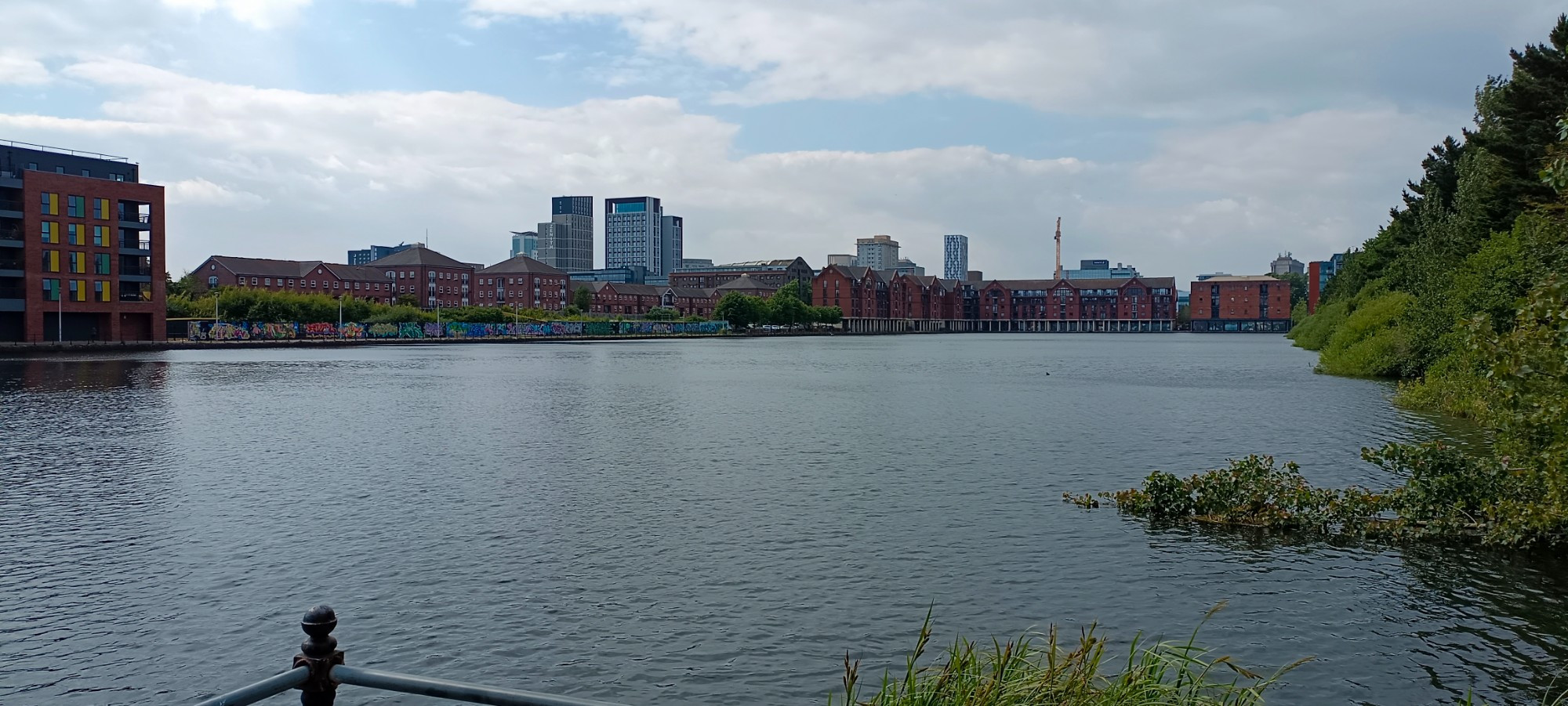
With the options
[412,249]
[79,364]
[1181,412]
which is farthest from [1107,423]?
[412,249]

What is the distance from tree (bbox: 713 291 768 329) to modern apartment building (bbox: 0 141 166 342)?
97.1m

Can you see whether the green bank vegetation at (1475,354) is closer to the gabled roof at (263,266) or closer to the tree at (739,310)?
the tree at (739,310)

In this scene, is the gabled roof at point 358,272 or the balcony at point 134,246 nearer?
the balcony at point 134,246

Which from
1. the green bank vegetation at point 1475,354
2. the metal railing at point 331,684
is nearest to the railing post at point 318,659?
the metal railing at point 331,684

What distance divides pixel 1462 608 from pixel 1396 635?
1.57 m

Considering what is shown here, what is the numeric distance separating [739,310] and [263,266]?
242 feet

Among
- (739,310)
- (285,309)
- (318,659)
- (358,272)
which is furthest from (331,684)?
(358,272)

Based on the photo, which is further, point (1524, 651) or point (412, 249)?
point (412, 249)

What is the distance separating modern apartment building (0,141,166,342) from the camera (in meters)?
85.9

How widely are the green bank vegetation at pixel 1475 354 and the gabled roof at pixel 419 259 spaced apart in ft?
496

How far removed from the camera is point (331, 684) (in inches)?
171

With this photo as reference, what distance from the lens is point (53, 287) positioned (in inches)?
3442

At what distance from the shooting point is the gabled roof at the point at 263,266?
550 ft

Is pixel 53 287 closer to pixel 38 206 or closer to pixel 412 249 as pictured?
pixel 38 206
